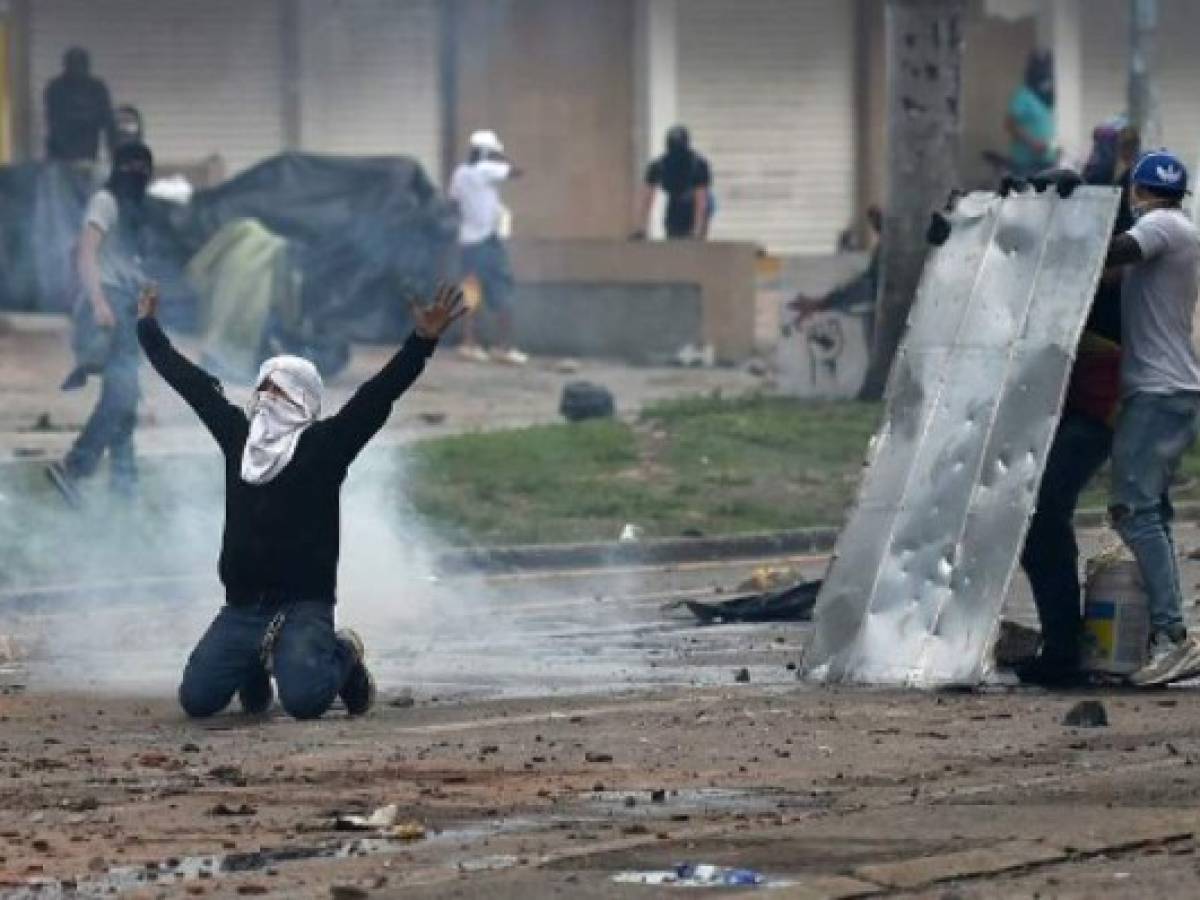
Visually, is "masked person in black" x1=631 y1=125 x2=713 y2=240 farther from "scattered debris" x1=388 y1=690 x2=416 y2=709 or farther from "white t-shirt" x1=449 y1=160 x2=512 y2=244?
"scattered debris" x1=388 y1=690 x2=416 y2=709

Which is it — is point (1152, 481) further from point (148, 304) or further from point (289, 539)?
point (148, 304)

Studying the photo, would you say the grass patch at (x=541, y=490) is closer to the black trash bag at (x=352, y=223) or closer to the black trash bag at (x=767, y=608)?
the black trash bag at (x=767, y=608)

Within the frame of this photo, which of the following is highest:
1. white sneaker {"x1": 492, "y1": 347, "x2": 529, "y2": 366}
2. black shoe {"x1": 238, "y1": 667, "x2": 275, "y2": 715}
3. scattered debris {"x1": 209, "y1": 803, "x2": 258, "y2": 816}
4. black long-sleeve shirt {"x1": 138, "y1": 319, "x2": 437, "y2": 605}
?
black long-sleeve shirt {"x1": 138, "y1": 319, "x2": 437, "y2": 605}

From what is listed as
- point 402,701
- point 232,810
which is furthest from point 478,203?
point 232,810

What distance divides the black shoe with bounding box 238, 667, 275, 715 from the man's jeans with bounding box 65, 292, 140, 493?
635cm

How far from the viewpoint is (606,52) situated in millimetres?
36469

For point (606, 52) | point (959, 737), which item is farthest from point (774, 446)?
point (606, 52)

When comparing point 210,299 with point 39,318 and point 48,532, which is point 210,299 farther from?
point 48,532

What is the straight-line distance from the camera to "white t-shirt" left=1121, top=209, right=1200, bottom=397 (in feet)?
39.8

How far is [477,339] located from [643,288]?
1.57 meters

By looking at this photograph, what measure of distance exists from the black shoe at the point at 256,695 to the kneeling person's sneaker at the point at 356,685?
10.5 inches

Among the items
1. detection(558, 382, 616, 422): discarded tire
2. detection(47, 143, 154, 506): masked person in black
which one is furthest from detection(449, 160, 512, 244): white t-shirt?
detection(47, 143, 154, 506): masked person in black

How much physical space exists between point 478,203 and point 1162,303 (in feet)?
53.8

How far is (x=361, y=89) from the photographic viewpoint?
34.6 m
